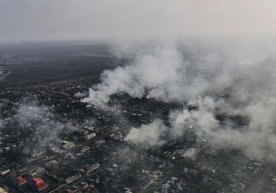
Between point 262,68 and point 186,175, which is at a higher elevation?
point 262,68

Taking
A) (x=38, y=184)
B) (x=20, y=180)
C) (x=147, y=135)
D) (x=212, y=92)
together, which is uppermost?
(x=212, y=92)

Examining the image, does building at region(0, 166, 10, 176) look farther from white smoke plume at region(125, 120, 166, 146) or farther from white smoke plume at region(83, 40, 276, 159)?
white smoke plume at region(83, 40, 276, 159)

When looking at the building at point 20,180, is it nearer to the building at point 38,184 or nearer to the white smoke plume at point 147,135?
the building at point 38,184

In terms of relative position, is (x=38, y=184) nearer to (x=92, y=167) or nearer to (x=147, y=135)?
(x=92, y=167)

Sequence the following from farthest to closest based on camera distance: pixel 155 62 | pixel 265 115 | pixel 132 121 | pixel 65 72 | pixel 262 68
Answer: pixel 65 72 → pixel 262 68 → pixel 155 62 → pixel 132 121 → pixel 265 115

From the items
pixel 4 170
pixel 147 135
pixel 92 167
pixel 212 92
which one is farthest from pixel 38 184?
pixel 212 92

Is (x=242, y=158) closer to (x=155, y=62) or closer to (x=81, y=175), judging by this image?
(x=81, y=175)

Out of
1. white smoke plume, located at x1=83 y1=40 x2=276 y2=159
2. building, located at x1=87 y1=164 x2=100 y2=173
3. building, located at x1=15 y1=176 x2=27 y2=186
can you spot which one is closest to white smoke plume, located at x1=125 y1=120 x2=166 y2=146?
white smoke plume, located at x1=83 y1=40 x2=276 y2=159

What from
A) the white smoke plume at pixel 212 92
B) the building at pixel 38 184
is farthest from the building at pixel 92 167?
the white smoke plume at pixel 212 92

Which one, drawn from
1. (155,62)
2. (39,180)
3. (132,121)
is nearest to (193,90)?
(155,62)
